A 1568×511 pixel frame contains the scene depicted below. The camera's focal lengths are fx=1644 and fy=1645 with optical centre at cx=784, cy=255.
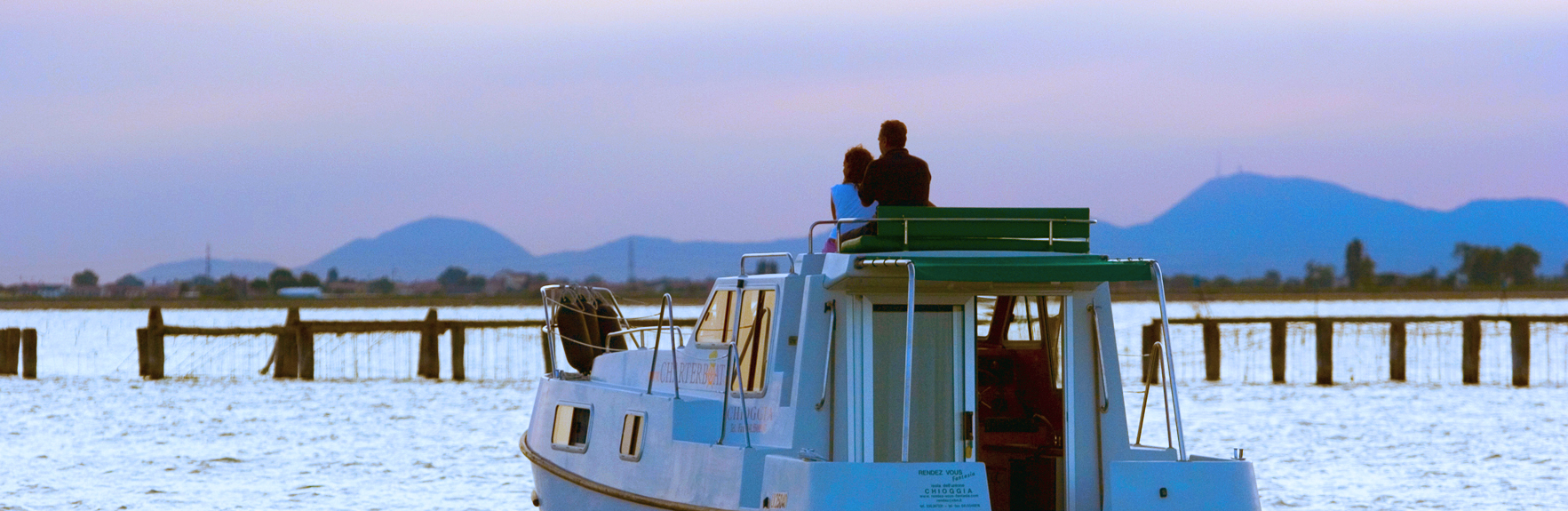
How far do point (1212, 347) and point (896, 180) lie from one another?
2724 cm

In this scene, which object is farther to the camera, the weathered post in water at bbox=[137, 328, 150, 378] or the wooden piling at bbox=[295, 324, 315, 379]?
the weathered post in water at bbox=[137, 328, 150, 378]

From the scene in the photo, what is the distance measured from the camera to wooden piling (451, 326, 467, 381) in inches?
1516

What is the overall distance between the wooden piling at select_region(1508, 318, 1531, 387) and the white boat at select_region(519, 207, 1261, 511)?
26.3 m

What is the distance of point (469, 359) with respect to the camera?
2491 inches

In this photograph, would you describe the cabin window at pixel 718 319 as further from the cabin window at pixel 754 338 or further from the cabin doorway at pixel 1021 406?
the cabin doorway at pixel 1021 406

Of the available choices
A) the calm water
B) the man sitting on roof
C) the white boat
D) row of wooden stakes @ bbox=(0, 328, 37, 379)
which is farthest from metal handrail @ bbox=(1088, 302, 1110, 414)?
row of wooden stakes @ bbox=(0, 328, 37, 379)

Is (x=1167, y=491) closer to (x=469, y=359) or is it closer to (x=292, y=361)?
(x=292, y=361)

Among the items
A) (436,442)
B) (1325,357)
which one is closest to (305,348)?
(436,442)

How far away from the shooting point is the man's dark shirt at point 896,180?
1127cm

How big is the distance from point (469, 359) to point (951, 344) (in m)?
54.4

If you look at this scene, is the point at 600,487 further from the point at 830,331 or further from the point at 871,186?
the point at 871,186

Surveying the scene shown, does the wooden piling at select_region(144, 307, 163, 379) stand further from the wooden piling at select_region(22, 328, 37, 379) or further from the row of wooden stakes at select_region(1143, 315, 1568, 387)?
the row of wooden stakes at select_region(1143, 315, 1568, 387)

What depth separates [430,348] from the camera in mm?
39250

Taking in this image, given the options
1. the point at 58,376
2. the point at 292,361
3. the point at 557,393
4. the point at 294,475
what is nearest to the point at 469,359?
the point at 58,376
